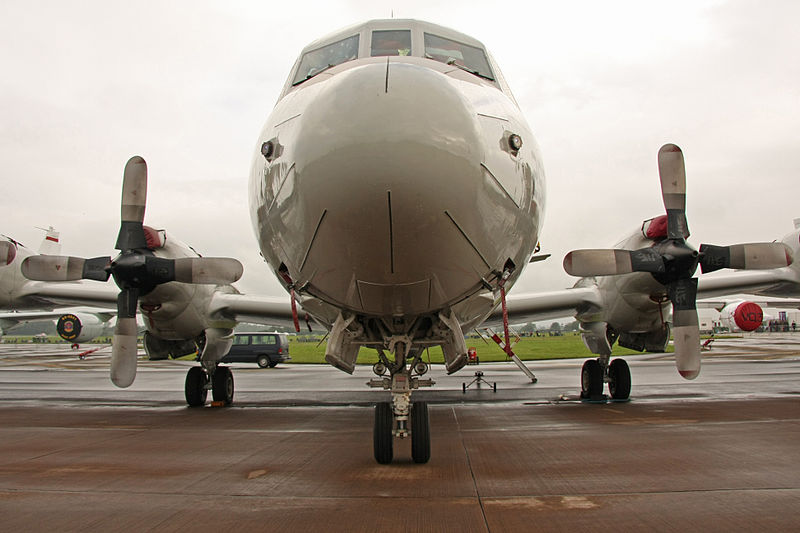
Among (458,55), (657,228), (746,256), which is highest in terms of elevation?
(458,55)

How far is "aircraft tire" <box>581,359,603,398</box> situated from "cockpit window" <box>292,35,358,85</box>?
8375 mm

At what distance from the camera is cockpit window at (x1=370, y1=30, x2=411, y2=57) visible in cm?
508

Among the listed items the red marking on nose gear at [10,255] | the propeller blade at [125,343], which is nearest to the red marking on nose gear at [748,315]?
the propeller blade at [125,343]

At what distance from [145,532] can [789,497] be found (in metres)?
4.45

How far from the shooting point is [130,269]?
7480 mm

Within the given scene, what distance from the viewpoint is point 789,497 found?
4020mm

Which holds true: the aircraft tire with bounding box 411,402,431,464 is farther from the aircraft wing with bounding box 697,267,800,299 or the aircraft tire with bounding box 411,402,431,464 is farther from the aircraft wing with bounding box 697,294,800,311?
the aircraft wing with bounding box 697,294,800,311

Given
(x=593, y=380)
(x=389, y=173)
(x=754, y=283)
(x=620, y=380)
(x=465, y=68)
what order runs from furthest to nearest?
(x=593, y=380) → (x=620, y=380) → (x=754, y=283) → (x=465, y=68) → (x=389, y=173)

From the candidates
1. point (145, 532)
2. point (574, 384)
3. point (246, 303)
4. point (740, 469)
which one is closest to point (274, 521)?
point (145, 532)

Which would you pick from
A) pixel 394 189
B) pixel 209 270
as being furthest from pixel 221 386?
pixel 394 189

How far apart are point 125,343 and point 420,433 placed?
4448 millimetres

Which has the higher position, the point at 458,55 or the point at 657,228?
the point at 458,55

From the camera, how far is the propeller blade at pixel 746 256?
7.13m

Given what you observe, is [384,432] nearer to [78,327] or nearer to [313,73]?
[313,73]
